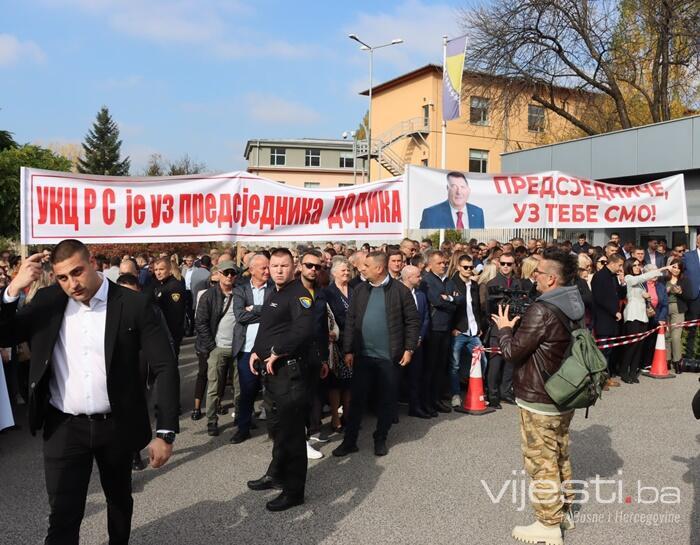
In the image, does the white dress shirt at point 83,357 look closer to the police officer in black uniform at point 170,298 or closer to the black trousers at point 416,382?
the police officer in black uniform at point 170,298

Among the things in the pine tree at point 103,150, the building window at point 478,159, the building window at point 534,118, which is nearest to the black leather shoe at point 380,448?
the building window at point 534,118

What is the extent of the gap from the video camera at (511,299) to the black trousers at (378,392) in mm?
1312

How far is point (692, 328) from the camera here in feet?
33.4

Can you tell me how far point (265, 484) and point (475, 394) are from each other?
3.24m

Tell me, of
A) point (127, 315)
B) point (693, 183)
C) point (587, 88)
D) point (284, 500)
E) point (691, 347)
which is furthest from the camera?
point (587, 88)

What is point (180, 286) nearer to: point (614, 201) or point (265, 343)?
point (265, 343)

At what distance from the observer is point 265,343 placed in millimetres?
4625

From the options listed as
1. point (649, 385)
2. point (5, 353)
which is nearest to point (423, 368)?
point (649, 385)

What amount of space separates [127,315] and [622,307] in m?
8.47

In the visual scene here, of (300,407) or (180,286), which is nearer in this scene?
(300,407)

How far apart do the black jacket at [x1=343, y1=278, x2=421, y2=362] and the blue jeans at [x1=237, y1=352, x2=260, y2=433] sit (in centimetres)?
98

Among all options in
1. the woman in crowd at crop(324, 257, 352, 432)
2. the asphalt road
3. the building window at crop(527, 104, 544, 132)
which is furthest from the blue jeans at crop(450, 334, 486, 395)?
the building window at crop(527, 104, 544, 132)

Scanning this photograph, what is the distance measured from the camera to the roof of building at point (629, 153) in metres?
16.6

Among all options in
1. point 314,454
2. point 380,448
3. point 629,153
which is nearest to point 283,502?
point 314,454
